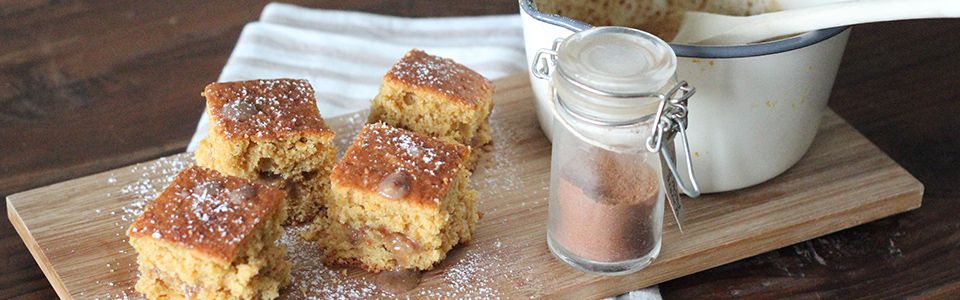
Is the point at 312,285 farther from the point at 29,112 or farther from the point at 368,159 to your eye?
the point at 29,112

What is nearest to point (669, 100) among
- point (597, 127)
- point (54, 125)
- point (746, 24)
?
point (597, 127)

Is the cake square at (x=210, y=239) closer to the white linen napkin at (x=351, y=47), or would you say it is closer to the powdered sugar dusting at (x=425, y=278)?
the powdered sugar dusting at (x=425, y=278)

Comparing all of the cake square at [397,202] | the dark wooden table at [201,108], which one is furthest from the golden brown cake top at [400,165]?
the dark wooden table at [201,108]

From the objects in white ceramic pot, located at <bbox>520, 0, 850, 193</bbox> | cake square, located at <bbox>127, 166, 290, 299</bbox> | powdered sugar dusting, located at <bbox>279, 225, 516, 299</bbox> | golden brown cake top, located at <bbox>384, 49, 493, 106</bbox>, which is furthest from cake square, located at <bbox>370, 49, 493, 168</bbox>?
Answer: cake square, located at <bbox>127, 166, 290, 299</bbox>

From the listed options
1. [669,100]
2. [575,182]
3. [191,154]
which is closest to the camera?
[669,100]

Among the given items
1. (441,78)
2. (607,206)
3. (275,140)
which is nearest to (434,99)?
(441,78)

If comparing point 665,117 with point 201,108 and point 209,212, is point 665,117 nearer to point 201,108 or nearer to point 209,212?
point 209,212
